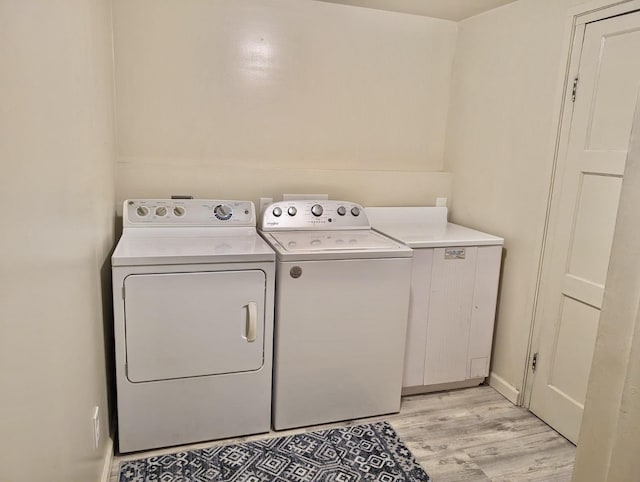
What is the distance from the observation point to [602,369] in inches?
47.4

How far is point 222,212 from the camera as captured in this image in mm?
2598

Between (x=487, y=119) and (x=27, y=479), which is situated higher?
(x=487, y=119)

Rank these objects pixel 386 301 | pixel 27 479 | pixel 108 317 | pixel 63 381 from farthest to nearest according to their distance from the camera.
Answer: pixel 386 301, pixel 108 317, pixel 63 381, pixel 27 479

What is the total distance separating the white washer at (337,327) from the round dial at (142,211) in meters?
0.66

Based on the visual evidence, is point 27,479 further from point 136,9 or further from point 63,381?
point 136,9

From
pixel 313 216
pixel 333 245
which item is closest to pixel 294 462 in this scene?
pixel 333 245

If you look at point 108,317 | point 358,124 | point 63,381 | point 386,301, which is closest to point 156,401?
point 108,317

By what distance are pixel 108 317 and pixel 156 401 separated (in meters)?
0.47

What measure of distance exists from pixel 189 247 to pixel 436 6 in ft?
6.87

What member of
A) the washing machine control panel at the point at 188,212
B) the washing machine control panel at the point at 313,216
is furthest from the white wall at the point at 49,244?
the washing machine control panel at the point at 313,216

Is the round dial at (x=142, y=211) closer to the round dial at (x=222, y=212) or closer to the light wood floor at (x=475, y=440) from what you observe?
the round dial at (x=222, y=212)

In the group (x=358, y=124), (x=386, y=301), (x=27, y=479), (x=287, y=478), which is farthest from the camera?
(x=358, y=124)

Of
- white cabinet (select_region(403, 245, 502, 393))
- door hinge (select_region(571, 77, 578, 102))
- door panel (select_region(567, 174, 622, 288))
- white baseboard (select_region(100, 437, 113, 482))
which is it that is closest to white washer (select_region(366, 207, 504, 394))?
white cabinet (select_region(403, 245, 502, 393))

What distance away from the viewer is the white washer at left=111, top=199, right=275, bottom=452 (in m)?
2.01
